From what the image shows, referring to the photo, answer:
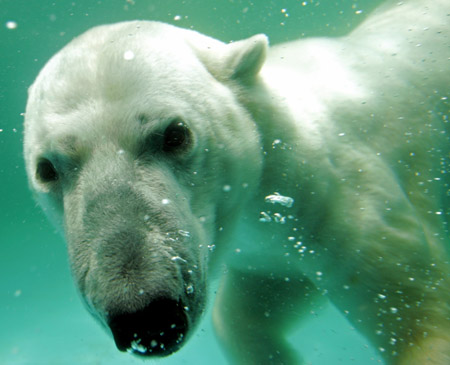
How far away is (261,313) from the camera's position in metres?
2.90

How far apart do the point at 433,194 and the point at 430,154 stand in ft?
0.76

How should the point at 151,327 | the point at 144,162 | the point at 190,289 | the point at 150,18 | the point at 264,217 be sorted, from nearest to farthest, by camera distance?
the point at 151,327
the point at 190,289
the point at 144,162
the point at 264,217
the point at 150,18

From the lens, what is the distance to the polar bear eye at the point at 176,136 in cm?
187

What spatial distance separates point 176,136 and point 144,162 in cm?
20

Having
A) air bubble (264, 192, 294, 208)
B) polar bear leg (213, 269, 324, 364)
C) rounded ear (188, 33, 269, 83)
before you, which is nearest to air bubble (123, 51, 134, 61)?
rounded ear (188, 33, 269, 83)

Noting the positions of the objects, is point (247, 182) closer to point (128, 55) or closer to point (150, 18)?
point (128, 55)

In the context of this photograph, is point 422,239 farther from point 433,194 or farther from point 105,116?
point 105,116

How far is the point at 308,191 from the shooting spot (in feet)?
7.47

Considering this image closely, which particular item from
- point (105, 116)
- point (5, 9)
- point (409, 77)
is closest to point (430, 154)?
point (409, 77)

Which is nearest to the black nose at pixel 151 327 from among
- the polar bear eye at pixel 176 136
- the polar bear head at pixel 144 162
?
the polar bear head at pixel 144 162

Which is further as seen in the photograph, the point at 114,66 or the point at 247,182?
the point at 247,182

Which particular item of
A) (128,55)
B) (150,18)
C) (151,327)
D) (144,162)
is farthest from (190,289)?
(150,18)

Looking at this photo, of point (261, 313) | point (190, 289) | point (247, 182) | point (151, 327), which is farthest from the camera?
point (261, 313)

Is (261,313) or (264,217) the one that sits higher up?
(264,217)
